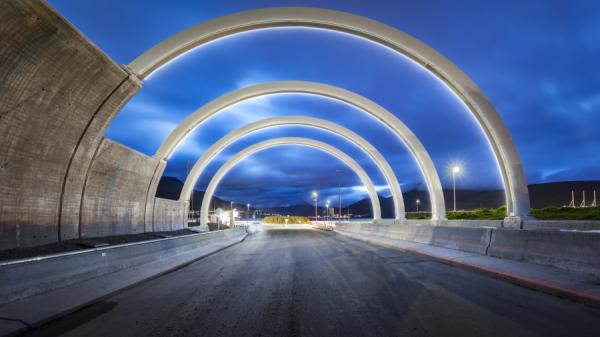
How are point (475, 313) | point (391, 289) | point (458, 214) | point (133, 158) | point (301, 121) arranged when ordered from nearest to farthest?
point (475, 313), point (391, 289), point (133, 158), point (301, 121), point (458, 214)

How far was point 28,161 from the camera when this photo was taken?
27.6ft

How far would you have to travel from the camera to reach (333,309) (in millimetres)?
5543

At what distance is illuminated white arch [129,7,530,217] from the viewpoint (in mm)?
15648

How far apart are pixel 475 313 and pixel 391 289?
6.37 feet

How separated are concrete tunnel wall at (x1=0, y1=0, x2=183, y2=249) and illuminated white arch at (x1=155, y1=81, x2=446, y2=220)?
10152 millimetres

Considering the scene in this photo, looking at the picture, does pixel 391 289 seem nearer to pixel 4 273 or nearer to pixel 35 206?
pixel 4 273

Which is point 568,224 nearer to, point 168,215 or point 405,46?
point 405,46

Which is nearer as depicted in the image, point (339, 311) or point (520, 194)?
point (339, 311)

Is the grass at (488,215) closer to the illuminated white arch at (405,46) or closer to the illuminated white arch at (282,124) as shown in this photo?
the illuminated white arch at (282,124)

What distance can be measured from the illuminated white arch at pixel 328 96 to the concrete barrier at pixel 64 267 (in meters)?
10.6

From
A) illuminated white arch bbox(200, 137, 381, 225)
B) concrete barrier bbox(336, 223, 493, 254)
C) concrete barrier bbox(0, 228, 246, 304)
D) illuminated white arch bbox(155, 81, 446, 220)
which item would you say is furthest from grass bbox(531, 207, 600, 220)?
concrete barrier bbox(0, 228, 246, 304)

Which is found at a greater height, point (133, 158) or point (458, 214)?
point (133, 158)

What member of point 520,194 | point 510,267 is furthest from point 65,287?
point 520,194

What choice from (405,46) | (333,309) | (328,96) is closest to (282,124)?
(328,96)
